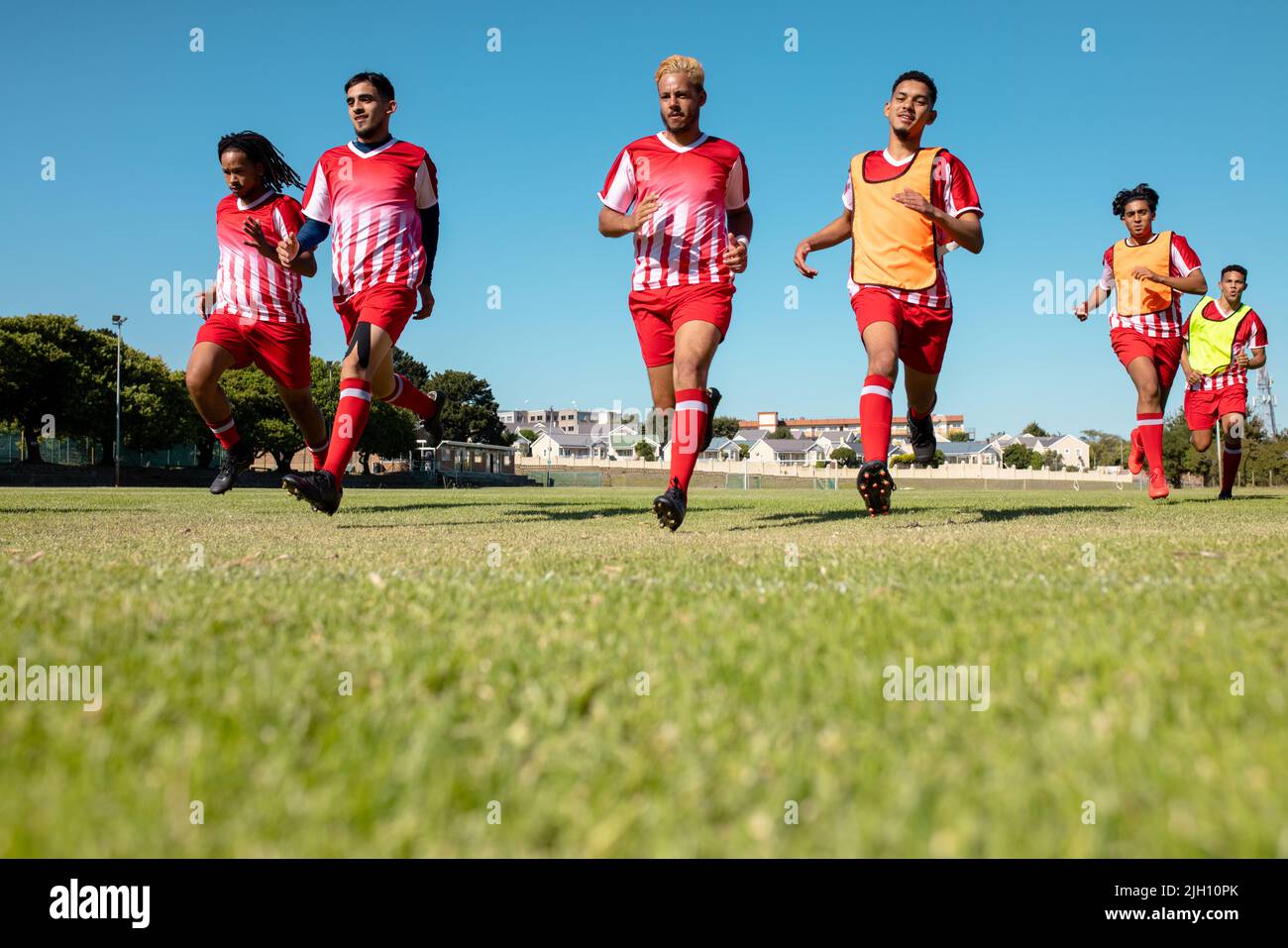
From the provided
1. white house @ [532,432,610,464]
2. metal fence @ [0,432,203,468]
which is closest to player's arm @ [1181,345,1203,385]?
metal fence @ [0,432,203,468]

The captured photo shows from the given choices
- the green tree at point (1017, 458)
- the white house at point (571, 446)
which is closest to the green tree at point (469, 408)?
the white house at point (571, 446)

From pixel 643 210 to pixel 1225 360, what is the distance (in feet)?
30.4

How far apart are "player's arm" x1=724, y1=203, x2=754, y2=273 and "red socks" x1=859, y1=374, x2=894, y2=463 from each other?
1274mm

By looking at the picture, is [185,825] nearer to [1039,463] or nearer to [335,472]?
[335,472]

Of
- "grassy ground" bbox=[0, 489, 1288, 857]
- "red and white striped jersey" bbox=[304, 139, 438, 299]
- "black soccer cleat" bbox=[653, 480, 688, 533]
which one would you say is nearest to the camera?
"grassy ground" bbox=[0, 489, 1288, 857]

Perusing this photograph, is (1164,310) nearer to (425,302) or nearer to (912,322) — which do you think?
(912,322)

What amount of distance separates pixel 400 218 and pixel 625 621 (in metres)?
5.52

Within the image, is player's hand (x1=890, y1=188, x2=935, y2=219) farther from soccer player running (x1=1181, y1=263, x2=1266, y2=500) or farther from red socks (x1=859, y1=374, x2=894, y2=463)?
soccer player running (x1=1181, y1=263, x2=1266, y2=500)

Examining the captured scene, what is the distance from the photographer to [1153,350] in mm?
10438

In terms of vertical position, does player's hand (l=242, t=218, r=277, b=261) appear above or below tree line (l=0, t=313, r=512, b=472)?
below

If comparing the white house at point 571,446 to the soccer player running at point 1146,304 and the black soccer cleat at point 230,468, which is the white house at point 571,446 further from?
the black soccer cleat at point 230,468

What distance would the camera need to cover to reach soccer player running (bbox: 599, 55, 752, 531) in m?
6.48

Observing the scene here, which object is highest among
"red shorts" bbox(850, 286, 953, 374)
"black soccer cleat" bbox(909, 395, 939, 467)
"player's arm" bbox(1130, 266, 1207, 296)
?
"player's arm" bbox(1130, 266, 1207, 296)
